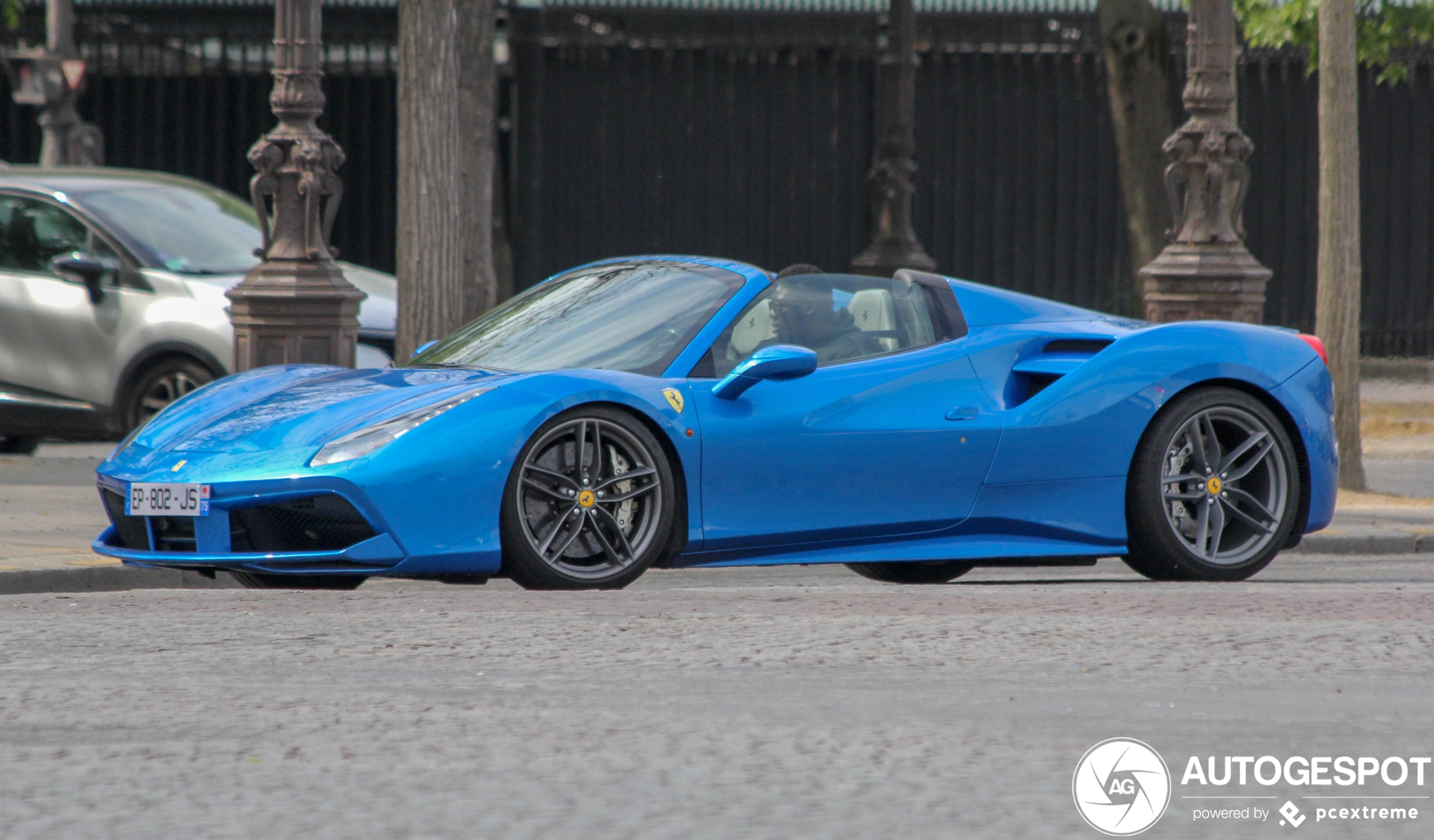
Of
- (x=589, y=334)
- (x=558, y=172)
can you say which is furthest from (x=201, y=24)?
(x=589, y=334)

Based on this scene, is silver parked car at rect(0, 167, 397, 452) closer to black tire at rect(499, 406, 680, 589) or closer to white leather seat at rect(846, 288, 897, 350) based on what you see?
white leather seat at rect(846, 288, 897, 350)

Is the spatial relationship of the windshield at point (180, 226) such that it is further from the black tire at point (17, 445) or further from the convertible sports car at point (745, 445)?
the convertible sports car at point (745, 445)

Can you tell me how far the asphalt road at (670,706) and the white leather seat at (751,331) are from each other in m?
0.82

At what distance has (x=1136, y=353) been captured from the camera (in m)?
7.18

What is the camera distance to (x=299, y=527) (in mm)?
6094

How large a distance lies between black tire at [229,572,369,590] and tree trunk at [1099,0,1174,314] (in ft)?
33.1

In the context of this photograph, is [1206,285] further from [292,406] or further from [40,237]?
[40,237]

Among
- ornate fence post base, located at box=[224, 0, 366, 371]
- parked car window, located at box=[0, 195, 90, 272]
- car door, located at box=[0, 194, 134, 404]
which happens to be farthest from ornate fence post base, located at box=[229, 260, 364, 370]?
parked car window, located at box=[0, 195, 90, 272]

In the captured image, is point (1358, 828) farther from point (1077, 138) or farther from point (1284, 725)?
point (1077, 138)

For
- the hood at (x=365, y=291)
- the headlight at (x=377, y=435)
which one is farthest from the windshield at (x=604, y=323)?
the hood at (x=365, y=291)

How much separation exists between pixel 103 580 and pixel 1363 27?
12047 millimetres

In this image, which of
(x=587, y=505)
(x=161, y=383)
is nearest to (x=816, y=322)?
(x=587, y=505)

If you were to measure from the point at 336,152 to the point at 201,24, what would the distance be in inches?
326

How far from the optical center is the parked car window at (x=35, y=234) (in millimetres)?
11742
